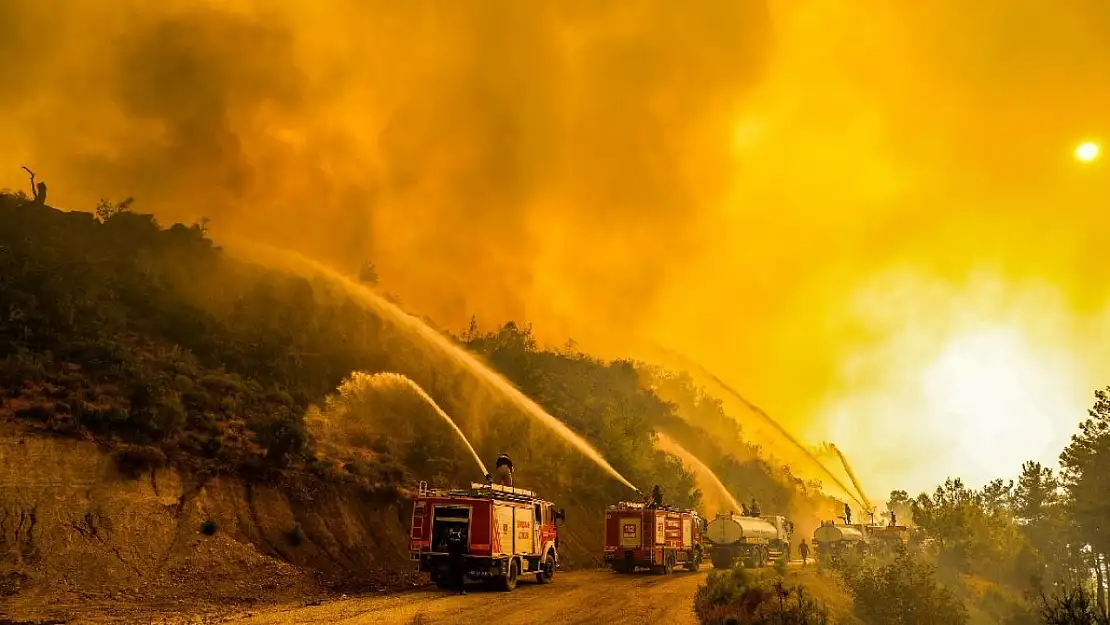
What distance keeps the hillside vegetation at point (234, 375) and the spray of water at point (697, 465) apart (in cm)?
2120

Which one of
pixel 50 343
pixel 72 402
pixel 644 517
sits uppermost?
pixel 50 343

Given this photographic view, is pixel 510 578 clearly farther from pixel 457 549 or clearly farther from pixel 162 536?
pixel 162 536

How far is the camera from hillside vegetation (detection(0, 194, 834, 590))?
34.5 meters

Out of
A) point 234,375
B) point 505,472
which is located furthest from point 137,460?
point 505,472

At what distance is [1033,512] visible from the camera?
332 ft

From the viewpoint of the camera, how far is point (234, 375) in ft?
145

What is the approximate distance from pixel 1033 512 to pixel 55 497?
11465cm

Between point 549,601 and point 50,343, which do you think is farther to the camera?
point 50,343

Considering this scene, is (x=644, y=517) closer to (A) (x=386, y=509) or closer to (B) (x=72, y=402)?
(A) (x=386, y=509)

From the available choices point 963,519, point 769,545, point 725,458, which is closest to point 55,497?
point 769,545

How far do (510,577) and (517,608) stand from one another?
5915mm

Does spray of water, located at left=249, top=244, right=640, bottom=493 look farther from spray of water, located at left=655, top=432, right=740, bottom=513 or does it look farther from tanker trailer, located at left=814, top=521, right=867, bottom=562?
spray of water, located at left=655, top=432, right=740, bottom=513

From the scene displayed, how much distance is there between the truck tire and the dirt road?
0.48m

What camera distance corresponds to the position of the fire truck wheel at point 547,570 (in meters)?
33.3
